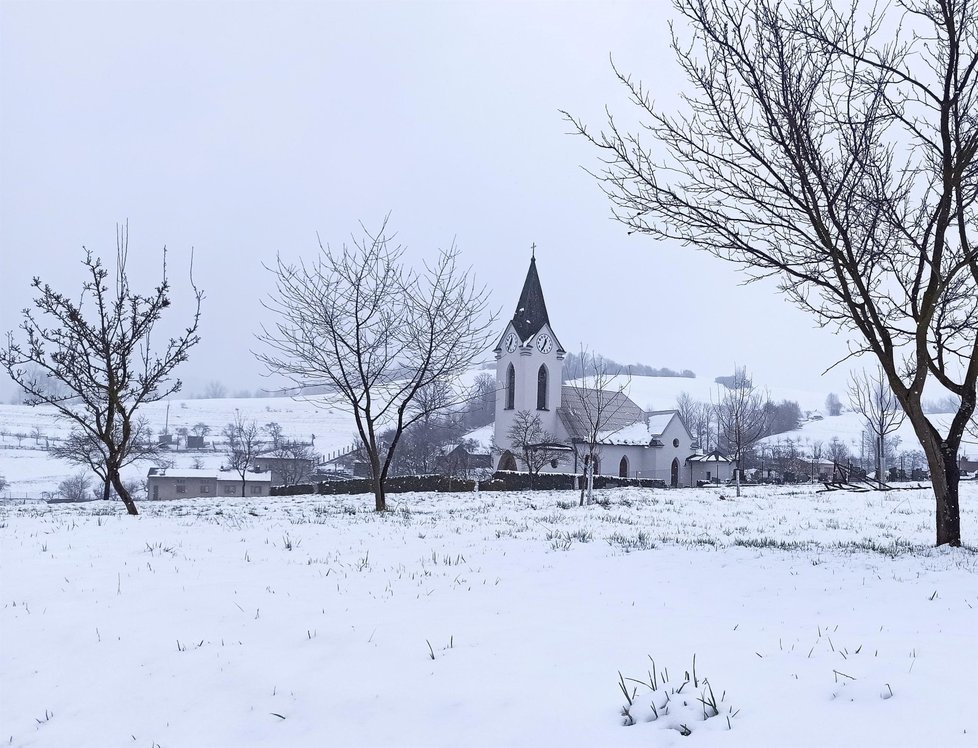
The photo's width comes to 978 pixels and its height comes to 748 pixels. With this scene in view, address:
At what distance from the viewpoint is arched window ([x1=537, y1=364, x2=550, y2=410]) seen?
63.2 m

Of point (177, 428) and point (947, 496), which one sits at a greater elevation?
point (177, 428)

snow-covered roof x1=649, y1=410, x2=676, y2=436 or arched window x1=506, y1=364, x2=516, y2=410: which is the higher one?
arched window x1=506, y1=364, x2=516, y2=410

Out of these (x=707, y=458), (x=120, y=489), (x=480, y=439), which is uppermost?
(x=480, y=439)

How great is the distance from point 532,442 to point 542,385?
6849mm

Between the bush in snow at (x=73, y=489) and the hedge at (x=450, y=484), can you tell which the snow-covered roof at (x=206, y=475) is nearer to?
the bush in snow at (x=73, y=489)

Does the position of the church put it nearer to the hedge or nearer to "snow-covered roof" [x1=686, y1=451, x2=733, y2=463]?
"snow-covered roof" [x1=686, y1=451, x2=733, y2=463]

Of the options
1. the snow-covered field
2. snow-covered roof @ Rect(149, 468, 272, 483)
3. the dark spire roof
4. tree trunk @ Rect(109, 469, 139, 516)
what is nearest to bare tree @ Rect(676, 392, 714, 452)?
the dark spire roof

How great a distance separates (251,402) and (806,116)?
159 m

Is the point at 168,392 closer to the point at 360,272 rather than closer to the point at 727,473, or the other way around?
the point at 360,272

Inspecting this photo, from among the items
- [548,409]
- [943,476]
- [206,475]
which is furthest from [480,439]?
[943,476]

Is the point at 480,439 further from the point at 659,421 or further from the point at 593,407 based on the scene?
the point at 593,407

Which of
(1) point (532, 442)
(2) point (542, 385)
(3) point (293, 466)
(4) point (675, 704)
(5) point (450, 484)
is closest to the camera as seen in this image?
(4) point (675, 704)

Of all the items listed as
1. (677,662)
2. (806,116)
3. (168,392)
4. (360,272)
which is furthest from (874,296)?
(168,392)

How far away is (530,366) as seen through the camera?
2475 inches
